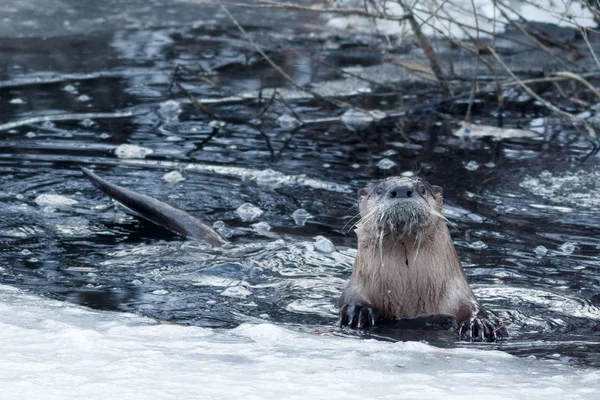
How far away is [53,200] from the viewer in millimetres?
4445

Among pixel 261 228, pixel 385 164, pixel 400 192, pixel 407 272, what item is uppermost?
pixel 400 192

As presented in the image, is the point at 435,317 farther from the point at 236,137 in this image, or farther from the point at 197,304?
the point at 236,137

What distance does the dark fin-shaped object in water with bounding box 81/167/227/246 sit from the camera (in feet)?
13.0

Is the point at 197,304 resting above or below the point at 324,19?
below

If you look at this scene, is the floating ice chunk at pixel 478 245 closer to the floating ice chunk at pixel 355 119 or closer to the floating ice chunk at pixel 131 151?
the floating ice chunk at pixel 131 151

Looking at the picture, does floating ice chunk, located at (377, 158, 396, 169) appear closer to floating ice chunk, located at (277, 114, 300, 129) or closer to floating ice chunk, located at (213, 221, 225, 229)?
floating ice chunk, located at (277, 114, 300, 129)

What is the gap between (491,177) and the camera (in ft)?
16.1

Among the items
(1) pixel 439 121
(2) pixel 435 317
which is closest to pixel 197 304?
(2) pixel 435 317

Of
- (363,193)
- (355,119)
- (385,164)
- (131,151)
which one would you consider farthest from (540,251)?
(355,119)

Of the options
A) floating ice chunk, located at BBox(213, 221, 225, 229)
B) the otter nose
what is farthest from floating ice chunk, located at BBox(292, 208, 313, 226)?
the otter nose

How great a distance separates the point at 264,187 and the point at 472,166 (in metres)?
1.09

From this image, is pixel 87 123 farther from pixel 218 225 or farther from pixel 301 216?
pixel 301 216

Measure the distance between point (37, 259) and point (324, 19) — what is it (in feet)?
21.2

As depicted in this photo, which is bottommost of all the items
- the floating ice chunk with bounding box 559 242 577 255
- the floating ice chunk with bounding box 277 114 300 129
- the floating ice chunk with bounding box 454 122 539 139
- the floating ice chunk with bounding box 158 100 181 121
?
the floating ice chunk with bounding box 559 242 577 255
